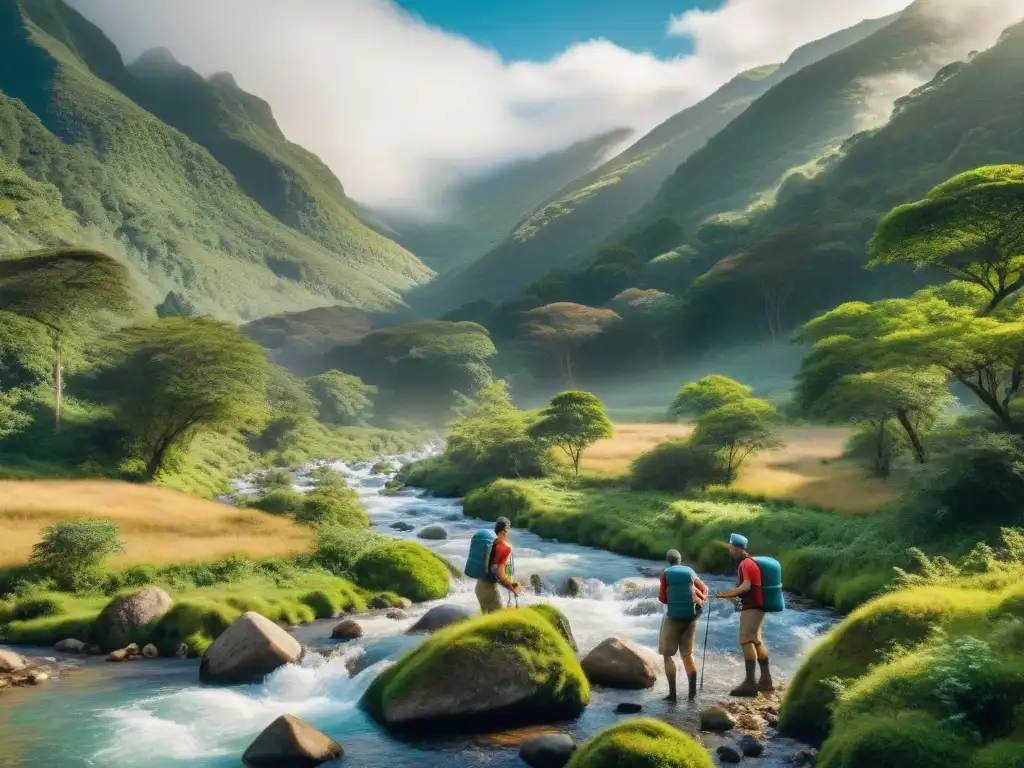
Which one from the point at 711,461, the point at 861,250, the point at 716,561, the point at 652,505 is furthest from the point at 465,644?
the point at 861,250

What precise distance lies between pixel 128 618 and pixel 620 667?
44.8 ft

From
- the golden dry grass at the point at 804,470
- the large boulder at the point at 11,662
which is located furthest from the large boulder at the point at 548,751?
the golden dry grass at the point at 804,470

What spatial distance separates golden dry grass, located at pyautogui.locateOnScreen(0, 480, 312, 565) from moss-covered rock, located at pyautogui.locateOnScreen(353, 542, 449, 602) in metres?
3.73

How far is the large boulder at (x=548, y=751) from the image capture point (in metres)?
12.6

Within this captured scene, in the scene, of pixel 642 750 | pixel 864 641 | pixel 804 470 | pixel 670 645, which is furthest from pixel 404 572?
pixel 804 470

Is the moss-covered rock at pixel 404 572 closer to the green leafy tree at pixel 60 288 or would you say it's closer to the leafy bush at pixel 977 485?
the leafy bush at pixel 977 485

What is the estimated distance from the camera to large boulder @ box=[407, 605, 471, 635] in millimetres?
20812

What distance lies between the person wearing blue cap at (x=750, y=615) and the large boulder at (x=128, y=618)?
15639 millimetres

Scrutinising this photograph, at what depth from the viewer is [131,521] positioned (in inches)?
1252

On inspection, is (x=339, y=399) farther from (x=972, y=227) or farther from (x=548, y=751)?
(x=548, y=751)

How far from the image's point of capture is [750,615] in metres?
15.4

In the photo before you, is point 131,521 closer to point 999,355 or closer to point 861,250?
point 999,355

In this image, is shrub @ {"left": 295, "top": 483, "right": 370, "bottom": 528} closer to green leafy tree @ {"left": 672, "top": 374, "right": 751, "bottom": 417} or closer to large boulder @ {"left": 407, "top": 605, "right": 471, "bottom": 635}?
large boulder @ {"left": 407, "top": 605, "right": 471, "bottom": 635}

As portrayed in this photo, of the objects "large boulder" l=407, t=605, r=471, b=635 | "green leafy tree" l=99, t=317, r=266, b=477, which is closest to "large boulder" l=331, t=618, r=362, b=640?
"large boulder" l=407, t=605, r=471, b=635
